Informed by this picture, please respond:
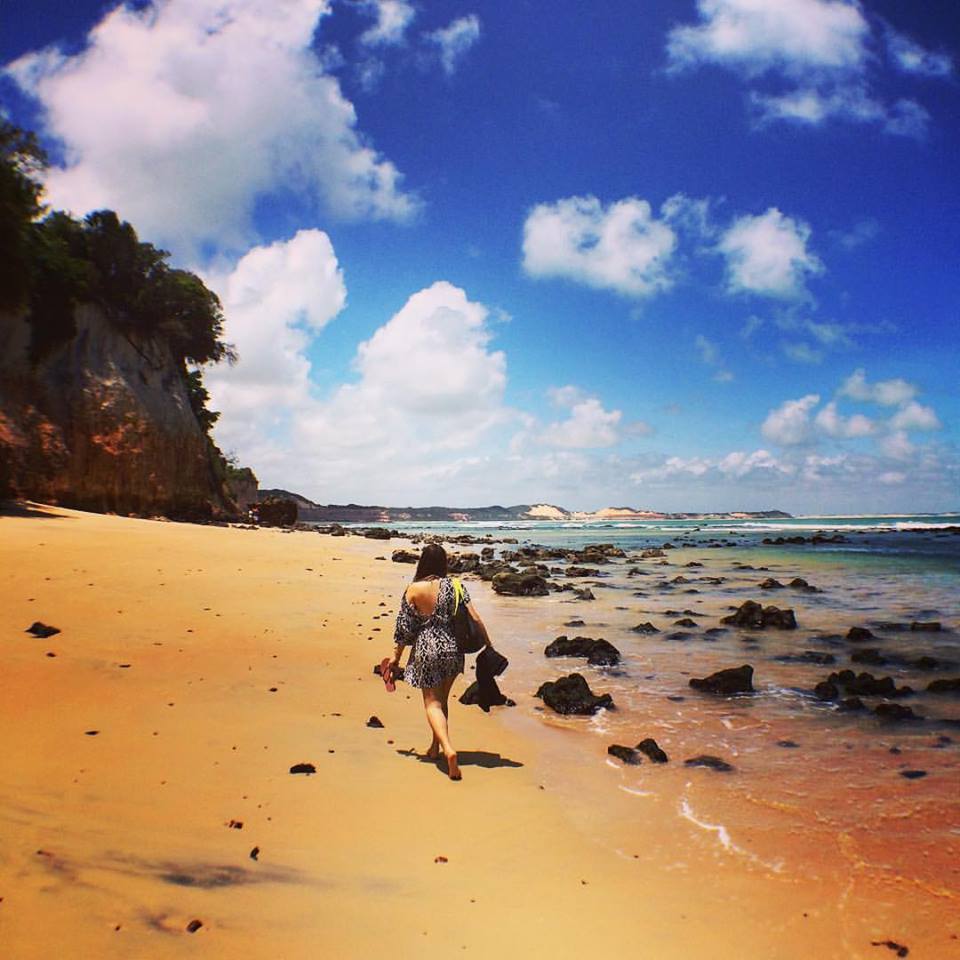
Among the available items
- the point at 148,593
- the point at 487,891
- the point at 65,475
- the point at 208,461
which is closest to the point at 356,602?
the point at 148,593

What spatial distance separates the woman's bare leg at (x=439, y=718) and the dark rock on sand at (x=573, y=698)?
250 cm

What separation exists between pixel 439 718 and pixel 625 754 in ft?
6.77

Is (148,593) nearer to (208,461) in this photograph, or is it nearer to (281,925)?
(281,925)

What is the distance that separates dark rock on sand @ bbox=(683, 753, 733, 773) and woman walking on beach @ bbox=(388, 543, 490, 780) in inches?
98.5

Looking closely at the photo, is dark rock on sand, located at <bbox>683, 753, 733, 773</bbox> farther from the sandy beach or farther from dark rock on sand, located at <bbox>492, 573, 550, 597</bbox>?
dark rock on sand, located at <bbox>492, 573, 550, 597</bbox>

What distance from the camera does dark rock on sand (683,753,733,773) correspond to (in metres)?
5.70

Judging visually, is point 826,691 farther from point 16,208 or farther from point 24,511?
point 16,208

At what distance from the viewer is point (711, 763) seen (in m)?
5.82

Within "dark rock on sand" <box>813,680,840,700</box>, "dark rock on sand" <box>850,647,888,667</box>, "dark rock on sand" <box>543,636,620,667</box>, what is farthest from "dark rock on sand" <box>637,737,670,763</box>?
"dark rock on sand" <box>850,647,888,667</box>

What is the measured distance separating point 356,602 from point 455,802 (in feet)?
31.0

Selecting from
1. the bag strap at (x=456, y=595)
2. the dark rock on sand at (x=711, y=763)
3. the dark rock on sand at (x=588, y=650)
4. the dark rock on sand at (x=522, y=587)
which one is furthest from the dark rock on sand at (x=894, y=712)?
the dark rock on sand at (x=522, y=587)

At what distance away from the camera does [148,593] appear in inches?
409

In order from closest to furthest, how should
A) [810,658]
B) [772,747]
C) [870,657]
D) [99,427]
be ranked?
1. [772,747]
2. [870,657]
3. [810,658]
4. [99,427]

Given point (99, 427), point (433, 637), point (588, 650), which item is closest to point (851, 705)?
point (588, 650)
